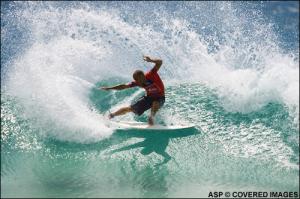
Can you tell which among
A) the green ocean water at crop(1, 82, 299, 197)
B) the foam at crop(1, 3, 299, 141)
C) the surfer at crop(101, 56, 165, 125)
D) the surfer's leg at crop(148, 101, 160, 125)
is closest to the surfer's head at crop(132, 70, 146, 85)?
the surfer at crop(101, 56, 165, 125)

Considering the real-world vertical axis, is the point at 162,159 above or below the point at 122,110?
below

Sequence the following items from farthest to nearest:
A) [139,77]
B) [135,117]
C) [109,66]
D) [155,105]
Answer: [109,66] < [135,117] < [155,105] < [139,77]

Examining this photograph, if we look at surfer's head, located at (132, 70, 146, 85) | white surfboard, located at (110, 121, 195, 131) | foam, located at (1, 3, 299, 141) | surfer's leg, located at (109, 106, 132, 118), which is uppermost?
foam, located at (1, 3, 299, 141)

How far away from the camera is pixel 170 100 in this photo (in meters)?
11.5

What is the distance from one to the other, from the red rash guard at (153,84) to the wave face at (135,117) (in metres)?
0.92

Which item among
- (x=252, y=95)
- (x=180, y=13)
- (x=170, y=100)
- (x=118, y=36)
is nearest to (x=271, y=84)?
(x=252, y=95)

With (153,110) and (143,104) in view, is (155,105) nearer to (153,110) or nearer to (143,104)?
(153,110)

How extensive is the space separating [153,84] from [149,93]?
246 millimetres

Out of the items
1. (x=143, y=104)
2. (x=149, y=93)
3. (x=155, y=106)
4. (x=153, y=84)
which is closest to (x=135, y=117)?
(x=143, y=104)

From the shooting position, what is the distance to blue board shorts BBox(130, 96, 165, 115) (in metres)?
10.1

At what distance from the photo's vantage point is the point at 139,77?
9.58m

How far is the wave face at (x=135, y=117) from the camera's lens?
838 centimetres

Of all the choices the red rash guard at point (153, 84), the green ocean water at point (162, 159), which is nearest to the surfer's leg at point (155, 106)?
the red rash guard at point (153, 84)

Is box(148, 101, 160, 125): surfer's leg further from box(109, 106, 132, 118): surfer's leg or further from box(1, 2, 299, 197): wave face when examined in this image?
box(109, 106, 132, 118): surfer's leg
